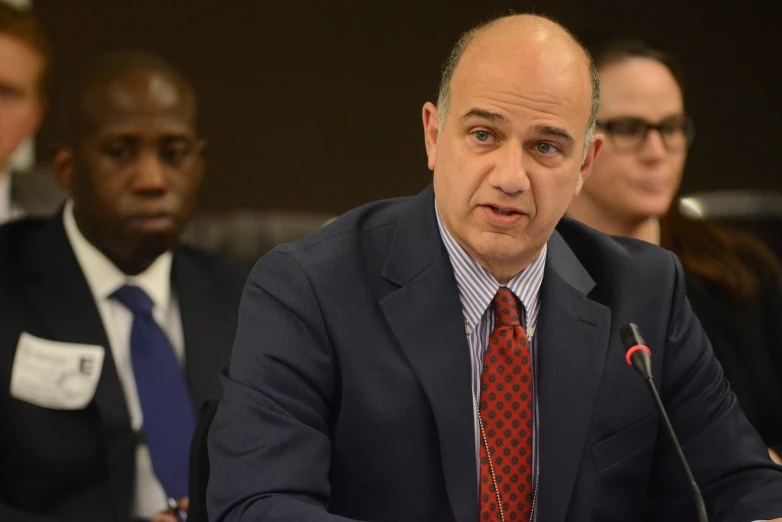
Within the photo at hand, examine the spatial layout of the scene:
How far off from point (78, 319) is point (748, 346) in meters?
1.66

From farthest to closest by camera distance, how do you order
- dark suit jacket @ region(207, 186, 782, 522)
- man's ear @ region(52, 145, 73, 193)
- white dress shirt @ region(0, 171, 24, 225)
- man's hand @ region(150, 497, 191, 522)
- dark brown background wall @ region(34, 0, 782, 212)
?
1. dark brown background wall @ region(34, 0, 782, 212)
2. white dress shirt @ region(0, 171, 24, 225)
3. man's ear @ region(52, 145, 73, 193)
4. man's hand @ region(150, 497, 191, 522)
5. dark suit jacket @ region(207, 186, 782, 522)

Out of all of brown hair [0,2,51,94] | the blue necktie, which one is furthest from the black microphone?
brown hair [0,2,51,94]

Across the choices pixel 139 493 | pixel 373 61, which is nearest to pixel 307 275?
pixel 139 493

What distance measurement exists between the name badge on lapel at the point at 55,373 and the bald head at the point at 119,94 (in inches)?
22.1

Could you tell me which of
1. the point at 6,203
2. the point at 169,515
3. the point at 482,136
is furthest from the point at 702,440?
the point at 6,203

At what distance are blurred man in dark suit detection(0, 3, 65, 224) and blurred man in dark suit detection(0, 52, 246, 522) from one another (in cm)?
93

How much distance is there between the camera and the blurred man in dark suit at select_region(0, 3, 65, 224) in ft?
11.4

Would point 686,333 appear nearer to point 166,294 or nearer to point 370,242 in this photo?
point 370,242

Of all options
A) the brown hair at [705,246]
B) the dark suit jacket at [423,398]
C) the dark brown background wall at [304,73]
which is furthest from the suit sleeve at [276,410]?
the dark brown background wall at [304,73]

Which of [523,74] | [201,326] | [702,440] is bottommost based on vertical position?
[201,326]

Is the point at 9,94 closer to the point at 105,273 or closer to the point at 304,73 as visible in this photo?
the point at 304,73

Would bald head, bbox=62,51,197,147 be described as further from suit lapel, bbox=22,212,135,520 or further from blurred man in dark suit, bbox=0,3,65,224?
blurred man in dark suit, bbox=0,3,65,224

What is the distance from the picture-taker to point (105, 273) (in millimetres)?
2506

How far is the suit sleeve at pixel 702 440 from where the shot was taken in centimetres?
167
